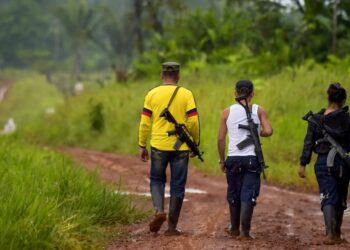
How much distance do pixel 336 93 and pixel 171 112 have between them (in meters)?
1.83

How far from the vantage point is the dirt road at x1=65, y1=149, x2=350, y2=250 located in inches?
259

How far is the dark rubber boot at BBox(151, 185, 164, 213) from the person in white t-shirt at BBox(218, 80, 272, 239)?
0.78 meters

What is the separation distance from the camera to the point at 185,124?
724 cm

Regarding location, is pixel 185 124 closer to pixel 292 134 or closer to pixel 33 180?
pixel 33 180

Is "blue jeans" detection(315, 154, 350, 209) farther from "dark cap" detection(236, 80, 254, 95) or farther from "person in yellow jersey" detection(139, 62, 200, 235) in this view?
"person in yellow jersey" detection(139, 62, 200, 235)

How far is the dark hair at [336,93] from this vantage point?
6.83m

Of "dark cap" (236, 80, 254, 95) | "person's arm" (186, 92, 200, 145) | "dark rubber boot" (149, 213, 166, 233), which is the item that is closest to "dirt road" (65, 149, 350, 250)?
"dark rubber boot" (149, 213, 166, 233)

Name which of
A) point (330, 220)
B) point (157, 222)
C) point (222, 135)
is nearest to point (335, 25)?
point (222, 135)

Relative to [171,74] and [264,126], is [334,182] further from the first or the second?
[171,74]

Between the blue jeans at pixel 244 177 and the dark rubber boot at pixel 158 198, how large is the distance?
0.82 m

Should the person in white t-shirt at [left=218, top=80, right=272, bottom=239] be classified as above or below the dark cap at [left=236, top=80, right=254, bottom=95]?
below

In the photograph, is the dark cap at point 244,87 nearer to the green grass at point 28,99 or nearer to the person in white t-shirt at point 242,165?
the person in white t-shirt at point 242,165

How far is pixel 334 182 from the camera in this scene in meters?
6.82

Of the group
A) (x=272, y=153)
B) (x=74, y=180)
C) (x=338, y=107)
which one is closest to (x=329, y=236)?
(x=338, y=107)
